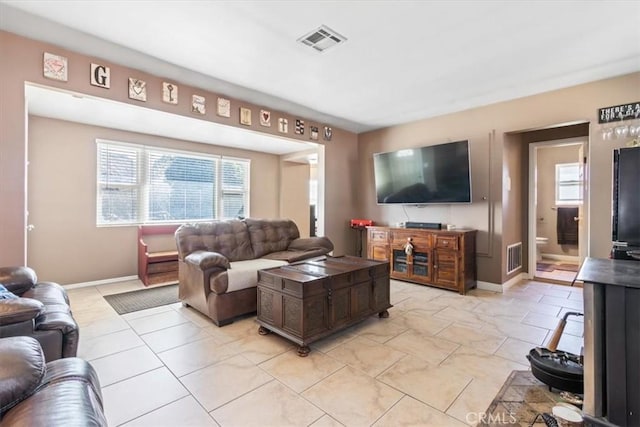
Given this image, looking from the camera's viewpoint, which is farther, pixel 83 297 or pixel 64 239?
pixel 64 239

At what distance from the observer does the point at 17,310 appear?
1.54m

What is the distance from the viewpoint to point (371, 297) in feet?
9.66

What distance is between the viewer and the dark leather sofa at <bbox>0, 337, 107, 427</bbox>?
2.80 feet

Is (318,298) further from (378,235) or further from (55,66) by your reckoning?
(55,66)

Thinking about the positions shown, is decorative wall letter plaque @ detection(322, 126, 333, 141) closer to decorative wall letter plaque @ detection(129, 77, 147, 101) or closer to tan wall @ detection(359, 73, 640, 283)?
tan wall @ detection(359, 73, 640, 283)

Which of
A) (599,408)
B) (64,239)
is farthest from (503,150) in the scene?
(64,239)

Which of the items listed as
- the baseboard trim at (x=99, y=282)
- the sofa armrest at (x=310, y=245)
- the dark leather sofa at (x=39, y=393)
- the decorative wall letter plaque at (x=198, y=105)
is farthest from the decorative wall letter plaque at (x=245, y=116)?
the dark leather sofa at (x=39, y=393)

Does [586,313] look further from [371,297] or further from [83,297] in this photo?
[83,297]

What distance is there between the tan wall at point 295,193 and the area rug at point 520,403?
549 centimetres

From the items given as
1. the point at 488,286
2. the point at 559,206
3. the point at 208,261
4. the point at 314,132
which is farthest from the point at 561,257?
the point at 208,261

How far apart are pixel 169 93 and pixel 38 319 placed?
8.03 feet

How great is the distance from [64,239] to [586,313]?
570 centimetres

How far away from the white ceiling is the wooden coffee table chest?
6.77 feet

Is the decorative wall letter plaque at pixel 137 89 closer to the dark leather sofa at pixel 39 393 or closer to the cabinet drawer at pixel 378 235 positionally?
the dark leather sofa at pixel 39 393
